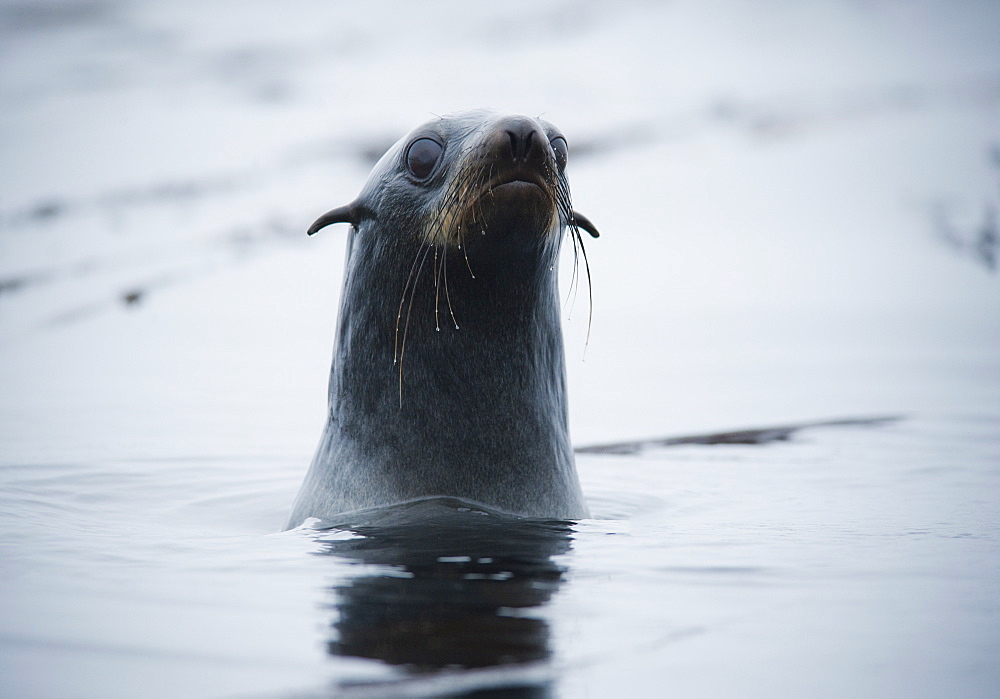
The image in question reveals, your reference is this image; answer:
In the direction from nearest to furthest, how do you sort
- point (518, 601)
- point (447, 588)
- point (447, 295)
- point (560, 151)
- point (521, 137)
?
point (518, 601) < point (447, 588) < point (521, 137) < point (447, 295) < point (560, 151)

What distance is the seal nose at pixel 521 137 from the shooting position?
411cm

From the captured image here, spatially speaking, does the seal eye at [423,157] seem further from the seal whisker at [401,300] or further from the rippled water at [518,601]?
the rippled water at [518,601]

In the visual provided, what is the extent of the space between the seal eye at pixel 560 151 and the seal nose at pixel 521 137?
48 cm

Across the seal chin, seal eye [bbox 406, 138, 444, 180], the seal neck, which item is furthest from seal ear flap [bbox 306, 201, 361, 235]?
the seal chin

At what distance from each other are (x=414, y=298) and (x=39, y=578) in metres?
1.70

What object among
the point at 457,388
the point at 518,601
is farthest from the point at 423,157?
the point at 518,601

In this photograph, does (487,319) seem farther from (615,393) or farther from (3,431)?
(615,393)

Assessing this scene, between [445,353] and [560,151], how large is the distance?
34.3 inches

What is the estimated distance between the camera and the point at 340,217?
4.84 meters

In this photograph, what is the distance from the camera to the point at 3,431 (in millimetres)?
8727

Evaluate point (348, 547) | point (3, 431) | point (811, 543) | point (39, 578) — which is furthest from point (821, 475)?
point (3, 431)

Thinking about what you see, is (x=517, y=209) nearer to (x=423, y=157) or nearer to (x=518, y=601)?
(x=423, y=157)

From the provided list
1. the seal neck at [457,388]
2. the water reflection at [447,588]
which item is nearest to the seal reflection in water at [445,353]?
the seal neck at [457,388]

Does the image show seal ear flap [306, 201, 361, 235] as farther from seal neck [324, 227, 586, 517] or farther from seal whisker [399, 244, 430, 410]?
seal whisker [399, 244, 430, 410]
